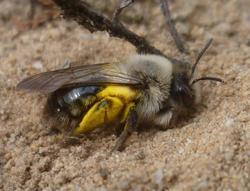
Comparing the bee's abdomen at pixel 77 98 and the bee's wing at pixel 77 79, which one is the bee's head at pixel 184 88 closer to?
the bee's wing at pixel 77 79

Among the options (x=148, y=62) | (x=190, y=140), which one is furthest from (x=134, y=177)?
(x=148, y=62)

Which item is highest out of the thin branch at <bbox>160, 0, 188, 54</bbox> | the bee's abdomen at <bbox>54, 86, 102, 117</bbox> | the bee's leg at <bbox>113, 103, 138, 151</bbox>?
the thin branch at <bbox>160, 0, 188, 54</bbox>

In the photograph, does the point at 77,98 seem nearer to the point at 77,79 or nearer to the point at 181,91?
the point at 77,79

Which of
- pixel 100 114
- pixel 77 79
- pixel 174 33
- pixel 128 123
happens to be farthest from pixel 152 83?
pixel 174 33

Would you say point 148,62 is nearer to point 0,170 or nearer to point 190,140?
point 190,140

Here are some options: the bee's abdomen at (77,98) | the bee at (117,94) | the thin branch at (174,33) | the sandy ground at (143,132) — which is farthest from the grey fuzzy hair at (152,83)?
the thin branch at (174,33)

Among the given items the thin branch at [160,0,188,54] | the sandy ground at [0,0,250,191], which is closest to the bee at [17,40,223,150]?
the sandy ground at [0,0,250,191]

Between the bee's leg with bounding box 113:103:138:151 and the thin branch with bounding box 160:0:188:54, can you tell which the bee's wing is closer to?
the bee's leg with bounding box 113:103:138:151
